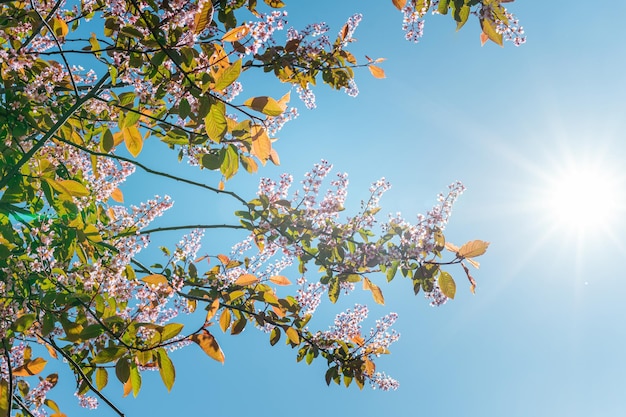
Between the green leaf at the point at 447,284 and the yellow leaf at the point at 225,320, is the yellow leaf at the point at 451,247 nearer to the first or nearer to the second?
the green leaf at the point at 447,284

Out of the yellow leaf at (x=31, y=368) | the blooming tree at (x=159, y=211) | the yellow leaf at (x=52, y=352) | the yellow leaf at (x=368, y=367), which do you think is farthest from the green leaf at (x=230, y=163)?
the yellow leaf at (x=52, y=352)

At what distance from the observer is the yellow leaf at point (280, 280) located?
9.62ft

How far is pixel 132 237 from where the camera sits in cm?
272

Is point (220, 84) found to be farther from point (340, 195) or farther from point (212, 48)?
point (340, 195)

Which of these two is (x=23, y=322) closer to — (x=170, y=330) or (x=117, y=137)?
(x=170, y=330)

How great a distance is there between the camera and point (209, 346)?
2178 millimetres

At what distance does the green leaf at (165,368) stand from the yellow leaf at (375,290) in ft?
4.06

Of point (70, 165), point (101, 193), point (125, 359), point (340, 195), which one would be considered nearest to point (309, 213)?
point (340, 195)

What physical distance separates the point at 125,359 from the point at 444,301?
1.64 m

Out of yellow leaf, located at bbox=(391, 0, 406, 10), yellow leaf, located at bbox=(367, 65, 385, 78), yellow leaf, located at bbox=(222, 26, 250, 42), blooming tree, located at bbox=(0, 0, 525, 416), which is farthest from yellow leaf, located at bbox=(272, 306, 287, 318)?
yellow leaf, located at bbox=(391, 0, 406, 10)

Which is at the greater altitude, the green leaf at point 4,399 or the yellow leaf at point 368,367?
the yellow leaf at point 368,367

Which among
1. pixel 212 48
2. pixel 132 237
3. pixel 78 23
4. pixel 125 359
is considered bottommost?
pixel 125 359

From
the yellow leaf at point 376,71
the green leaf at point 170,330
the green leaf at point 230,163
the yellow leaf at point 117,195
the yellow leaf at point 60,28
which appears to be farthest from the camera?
the yellow leaf at point 117,195

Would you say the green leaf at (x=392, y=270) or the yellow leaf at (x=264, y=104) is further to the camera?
the green leaf at (x=392, y=270)
